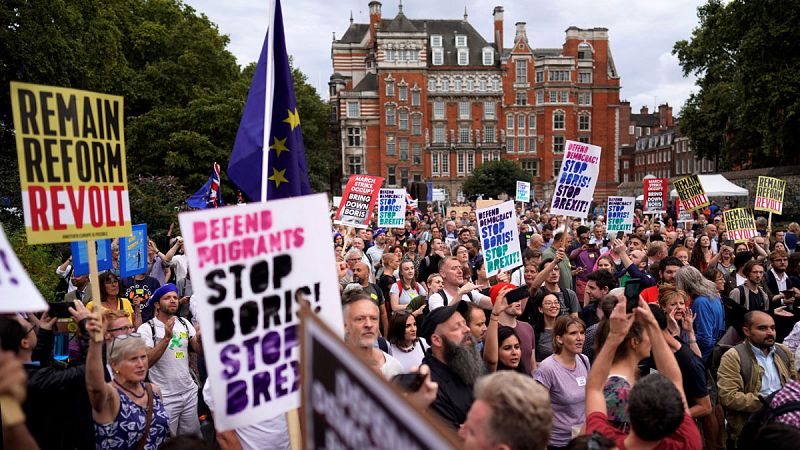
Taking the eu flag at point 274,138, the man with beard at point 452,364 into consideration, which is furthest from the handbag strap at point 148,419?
the man with beard at point 452,364

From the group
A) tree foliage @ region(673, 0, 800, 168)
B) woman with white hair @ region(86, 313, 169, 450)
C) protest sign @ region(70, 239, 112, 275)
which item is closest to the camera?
woman with white hair @ region(86, 313, 169, 450)

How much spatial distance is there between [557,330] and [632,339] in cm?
80

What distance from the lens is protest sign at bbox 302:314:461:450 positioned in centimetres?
154

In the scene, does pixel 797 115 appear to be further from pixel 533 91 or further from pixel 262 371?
pixel 533 91

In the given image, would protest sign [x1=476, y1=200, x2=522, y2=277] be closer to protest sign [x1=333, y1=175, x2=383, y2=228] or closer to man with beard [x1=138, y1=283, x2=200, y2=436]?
man with beard [x1=138, y1=283, x2=200, y2=436]

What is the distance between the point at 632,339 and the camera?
12.4 feet

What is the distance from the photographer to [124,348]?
3.95 metres

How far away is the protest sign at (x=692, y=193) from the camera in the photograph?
13.7 m

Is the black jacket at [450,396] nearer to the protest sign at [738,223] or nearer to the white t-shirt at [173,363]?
the white t-shirt at [173,363]

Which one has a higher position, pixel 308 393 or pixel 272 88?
pixel 272 88

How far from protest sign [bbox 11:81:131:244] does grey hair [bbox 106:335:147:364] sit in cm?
71

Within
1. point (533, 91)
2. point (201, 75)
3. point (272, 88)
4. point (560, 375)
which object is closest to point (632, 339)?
point (560, 375)

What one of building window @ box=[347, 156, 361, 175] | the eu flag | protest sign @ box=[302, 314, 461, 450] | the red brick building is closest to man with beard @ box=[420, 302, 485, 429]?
the eu flag

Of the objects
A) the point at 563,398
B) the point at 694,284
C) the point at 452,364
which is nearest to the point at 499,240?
the point at 694,284
